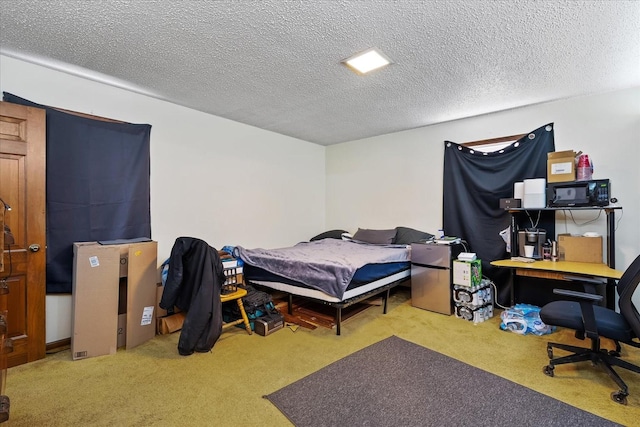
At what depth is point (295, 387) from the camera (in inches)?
81.4

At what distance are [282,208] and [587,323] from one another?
3.93m

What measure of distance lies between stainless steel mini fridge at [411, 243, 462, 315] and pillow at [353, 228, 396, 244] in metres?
0.66

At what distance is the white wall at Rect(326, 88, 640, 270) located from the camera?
3.07 meters

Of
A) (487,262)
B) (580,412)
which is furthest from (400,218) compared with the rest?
(580,412)

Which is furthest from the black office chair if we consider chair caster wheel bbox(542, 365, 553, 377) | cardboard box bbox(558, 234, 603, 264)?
cardboard box bbox(558, 234, 603, 264)

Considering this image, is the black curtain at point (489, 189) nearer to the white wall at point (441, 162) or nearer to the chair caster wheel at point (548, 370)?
the white wall at point (441, 162)

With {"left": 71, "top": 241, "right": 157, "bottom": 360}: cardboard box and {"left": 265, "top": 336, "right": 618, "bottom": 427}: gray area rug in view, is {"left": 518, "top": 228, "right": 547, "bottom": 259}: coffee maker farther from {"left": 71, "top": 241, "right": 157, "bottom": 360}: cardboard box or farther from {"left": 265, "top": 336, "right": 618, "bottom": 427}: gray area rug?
{"left": 71, "top": 241, "right": 157, "bottom": 360}: cardboard box

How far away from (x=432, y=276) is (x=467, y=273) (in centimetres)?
42

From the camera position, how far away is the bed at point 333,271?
2.91 meters

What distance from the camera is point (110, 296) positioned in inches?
102

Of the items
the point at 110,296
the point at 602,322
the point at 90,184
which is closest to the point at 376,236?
the point at 602,322

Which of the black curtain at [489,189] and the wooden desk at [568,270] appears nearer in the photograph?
the wooden desk at [568,270]

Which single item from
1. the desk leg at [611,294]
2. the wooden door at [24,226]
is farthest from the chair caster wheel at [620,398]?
the wooden door at [24,226]

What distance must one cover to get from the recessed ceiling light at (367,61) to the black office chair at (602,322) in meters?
2.32
